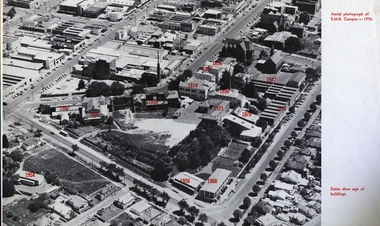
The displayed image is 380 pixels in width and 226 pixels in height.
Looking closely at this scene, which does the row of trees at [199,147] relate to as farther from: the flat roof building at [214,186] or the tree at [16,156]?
the tree at [16,156]

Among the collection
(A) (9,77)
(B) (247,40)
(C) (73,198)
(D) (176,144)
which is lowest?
(C) (73,198)

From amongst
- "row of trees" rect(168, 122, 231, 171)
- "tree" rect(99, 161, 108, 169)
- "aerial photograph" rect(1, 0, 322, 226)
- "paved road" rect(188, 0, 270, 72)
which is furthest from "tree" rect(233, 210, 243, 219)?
"paved road" rect(188, 0, 270, 72)

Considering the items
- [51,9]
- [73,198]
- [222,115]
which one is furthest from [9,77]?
[222,115]

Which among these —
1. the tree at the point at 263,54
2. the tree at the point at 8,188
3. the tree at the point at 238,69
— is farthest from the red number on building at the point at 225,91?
the tree at the point at 8,188

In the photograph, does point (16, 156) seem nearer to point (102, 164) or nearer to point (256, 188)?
point (102, 164)

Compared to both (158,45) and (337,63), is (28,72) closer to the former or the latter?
(158,45)

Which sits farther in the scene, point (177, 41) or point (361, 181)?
point (177, 41)

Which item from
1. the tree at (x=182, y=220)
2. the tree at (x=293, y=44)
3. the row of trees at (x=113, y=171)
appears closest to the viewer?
the tree at (x=182, y=220)

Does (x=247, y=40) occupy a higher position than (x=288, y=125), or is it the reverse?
(x=247, y=40)
